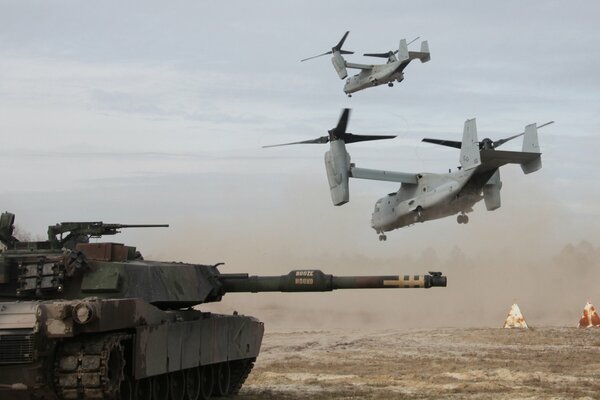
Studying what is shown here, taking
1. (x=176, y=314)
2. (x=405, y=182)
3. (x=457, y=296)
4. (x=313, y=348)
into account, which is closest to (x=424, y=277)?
(x=176, y=314)

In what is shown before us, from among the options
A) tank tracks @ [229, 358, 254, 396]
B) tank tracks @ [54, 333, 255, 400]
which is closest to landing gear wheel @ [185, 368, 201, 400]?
tank tracks @ [229, 358, 254, 396]

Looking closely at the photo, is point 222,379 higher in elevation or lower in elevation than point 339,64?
lower

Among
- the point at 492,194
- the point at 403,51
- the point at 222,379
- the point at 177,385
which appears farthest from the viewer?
the point at 403,51

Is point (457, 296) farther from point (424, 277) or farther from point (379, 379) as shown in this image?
point (424, 277)

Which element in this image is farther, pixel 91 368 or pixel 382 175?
pixel 382 175

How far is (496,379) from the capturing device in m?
24.8

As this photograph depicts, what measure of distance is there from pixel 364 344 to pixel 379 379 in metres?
12.3

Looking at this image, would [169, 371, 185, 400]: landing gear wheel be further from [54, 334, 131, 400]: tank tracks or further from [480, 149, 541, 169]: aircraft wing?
[480, 149, 541, 169]: aircraft wing

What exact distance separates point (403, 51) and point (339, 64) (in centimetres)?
853

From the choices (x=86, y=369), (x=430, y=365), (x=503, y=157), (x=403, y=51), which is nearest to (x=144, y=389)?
(x=86, y=369)

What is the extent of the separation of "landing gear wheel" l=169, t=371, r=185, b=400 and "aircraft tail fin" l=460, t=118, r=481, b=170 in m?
30.4

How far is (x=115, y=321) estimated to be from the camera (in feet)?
54.2

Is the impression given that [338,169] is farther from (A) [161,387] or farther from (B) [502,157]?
(A) [161,387]

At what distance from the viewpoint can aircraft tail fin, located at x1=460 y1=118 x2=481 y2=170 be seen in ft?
161
